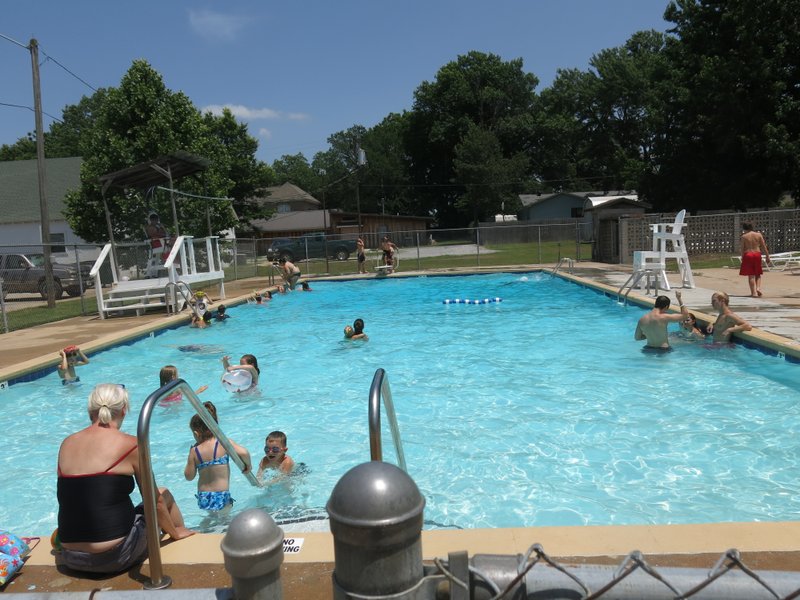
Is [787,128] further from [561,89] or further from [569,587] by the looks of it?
[561,89]

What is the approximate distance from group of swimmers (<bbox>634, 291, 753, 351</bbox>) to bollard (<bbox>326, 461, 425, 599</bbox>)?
8.69 meters

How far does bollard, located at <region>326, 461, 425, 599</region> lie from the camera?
1.62 m

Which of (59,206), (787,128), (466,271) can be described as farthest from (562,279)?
(59,206)

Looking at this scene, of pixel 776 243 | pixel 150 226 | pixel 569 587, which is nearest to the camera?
pixel 569 587

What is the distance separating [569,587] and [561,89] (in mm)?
81340

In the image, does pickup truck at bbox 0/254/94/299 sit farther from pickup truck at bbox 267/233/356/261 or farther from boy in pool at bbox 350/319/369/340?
pickup truck at bbox 267/233/356/261

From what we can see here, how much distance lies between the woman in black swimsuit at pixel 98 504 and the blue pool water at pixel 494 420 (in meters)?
1.73

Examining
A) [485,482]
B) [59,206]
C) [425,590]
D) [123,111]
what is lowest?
[485,482]

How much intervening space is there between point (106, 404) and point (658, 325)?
8563 millimetres

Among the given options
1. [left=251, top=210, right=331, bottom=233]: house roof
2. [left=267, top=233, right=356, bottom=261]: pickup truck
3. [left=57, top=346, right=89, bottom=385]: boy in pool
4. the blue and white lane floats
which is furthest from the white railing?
[left=251, top=210, right=331, bottom=233]: house roof

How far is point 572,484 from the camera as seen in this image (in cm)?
578

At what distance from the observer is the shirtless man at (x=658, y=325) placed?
32.3ft

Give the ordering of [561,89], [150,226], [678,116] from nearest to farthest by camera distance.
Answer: [150,226] < [678,116] < [561,89]

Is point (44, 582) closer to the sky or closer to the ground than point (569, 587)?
closer to the ground
